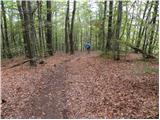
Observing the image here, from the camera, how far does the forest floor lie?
811 centimetres

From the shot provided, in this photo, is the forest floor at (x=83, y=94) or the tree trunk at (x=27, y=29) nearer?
the forest floor at (x=83, y=94)

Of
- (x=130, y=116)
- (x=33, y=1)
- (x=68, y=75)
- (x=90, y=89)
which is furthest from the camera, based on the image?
(x=33, y=1)

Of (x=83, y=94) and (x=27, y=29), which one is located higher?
(x=27, y=29)

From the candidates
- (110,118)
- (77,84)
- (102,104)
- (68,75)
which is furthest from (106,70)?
(110,118)

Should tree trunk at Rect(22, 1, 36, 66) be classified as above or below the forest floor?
above

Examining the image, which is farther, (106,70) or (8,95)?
(106,70)

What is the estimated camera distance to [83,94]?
988 centimetres

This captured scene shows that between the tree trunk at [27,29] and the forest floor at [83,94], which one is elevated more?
the tree trunk at [27,29]

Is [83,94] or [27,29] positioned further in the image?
[27,29]

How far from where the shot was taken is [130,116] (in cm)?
748

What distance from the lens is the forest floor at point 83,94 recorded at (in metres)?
8.11

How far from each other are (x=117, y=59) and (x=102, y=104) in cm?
→ 965

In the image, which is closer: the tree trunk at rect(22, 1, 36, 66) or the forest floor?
the forest floor

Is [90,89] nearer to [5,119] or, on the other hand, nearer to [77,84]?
[77,84]
